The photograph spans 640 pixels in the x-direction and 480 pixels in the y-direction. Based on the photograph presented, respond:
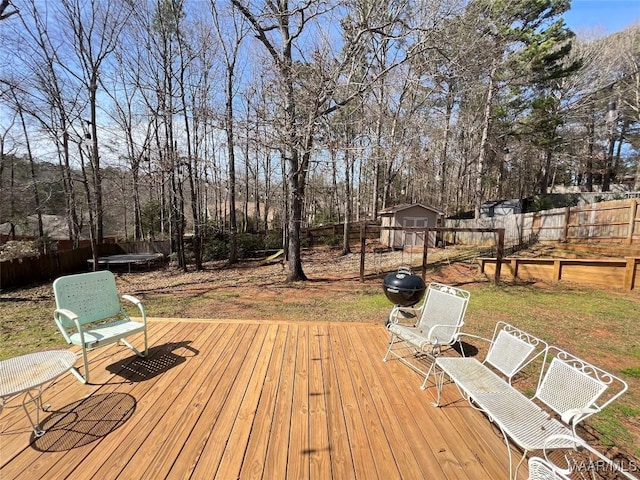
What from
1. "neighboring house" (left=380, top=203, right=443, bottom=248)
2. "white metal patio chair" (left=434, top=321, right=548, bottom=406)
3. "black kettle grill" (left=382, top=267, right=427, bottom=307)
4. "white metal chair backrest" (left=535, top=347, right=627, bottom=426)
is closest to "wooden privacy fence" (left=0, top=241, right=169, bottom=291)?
"black kettle grill" (left=382, top=267, right=427, bottom=307)

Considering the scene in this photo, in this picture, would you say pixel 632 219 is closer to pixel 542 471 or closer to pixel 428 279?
pixel 428 279

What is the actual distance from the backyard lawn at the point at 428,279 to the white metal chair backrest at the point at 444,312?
789 millimetres

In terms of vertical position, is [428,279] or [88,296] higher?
[88,296]

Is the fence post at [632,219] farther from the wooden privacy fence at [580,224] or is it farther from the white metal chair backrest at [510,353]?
the white metal chair backrest at [510,353]

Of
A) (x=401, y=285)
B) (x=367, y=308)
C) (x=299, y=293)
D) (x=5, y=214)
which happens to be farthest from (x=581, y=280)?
(x=5, y=214)

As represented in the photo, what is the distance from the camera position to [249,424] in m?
1.99

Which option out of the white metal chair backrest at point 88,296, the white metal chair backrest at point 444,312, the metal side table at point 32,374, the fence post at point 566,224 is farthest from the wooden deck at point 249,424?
the fence post at point 566,224

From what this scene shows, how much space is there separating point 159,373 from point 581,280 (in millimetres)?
8822

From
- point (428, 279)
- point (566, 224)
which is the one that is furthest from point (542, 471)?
point (566, 224)

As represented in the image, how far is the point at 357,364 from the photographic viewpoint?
283cm

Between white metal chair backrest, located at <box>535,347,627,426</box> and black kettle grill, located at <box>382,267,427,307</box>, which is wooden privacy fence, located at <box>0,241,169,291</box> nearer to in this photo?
black kettle grill, located at <box>382,267,427,307</box>

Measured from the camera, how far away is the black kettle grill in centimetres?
360

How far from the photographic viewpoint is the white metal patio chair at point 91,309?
259cm

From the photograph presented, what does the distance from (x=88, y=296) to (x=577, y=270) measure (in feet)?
31.4
